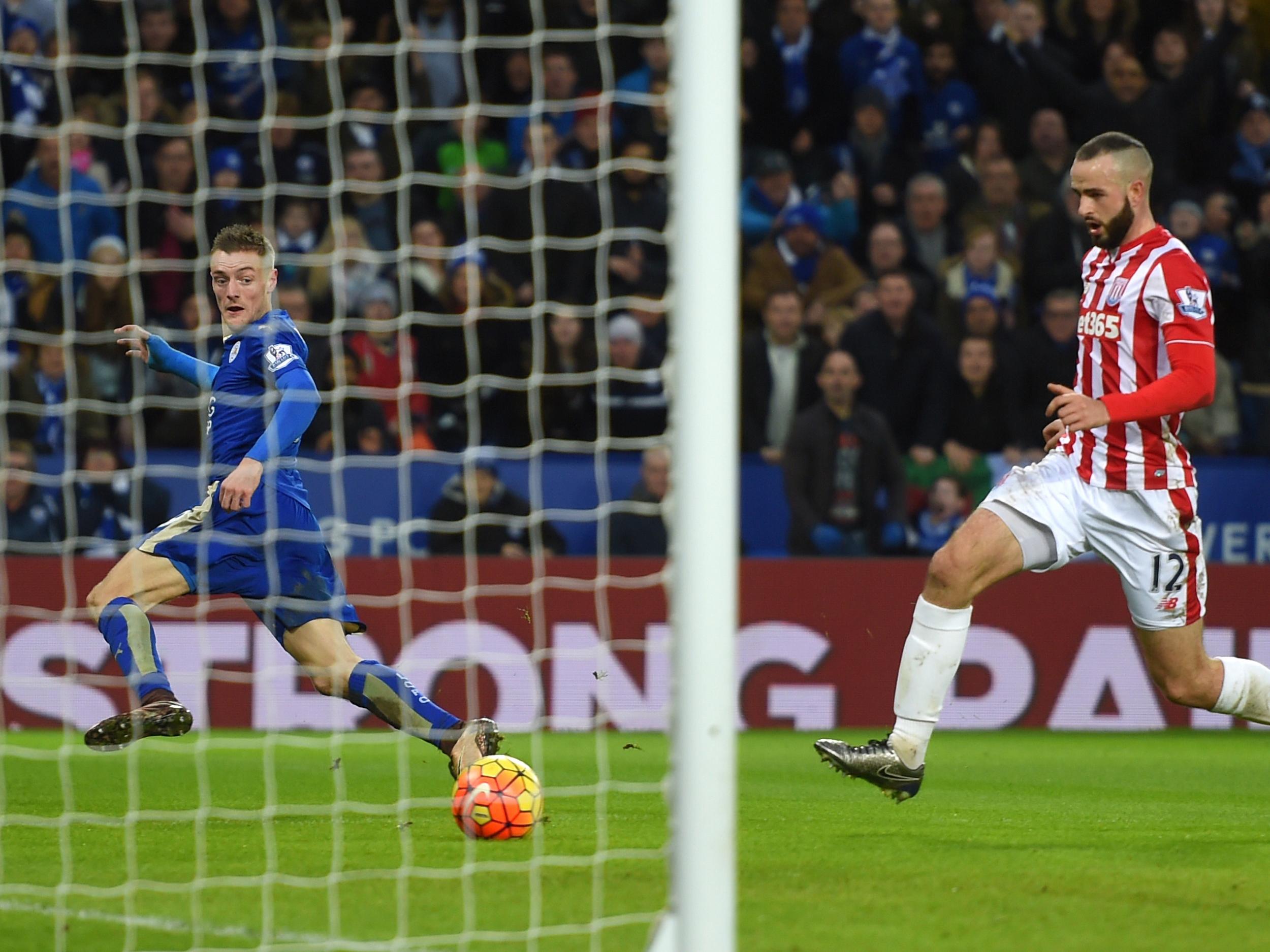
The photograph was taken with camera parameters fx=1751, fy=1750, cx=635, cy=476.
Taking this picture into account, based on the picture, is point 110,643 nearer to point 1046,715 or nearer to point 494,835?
point 494,835

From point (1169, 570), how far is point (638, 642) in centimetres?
421

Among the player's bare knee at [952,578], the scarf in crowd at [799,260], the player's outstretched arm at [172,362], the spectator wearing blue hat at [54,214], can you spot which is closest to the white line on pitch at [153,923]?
the player's bare knee at [952,578]

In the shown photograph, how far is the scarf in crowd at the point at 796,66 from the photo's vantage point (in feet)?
38.4

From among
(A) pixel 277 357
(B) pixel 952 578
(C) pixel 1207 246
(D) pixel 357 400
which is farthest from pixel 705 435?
(C) pixel 1207 246

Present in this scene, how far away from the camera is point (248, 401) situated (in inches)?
235

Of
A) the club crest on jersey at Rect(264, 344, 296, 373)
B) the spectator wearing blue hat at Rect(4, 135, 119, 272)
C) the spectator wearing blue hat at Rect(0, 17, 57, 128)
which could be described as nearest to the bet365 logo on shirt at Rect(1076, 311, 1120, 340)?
the club crest on jersey at Rect(264, 344, 296, 373)

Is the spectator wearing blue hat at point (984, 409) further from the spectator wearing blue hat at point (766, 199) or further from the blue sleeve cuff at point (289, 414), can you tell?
the blue sleeve cuff at point (289, 414)

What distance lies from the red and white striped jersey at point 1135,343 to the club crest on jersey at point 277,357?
2487 millimetres

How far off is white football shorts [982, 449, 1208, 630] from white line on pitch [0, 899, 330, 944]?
8.15 ft

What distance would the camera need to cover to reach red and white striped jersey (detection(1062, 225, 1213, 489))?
16.9 feet

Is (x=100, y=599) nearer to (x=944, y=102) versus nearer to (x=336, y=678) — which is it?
(x=336, y=678)

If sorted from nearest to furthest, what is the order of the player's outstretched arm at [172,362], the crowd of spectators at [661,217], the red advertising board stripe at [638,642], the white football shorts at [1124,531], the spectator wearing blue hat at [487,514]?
the white football shorts at [1124,531] < the player's outstretched arm at [172,362] < the red advertising board stripe at [638,642] < the spectator wearing blue hat at [487,514] < the crowd of spectators at [661,217]

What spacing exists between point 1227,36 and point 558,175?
839 centimetres

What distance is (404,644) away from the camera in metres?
9.17
